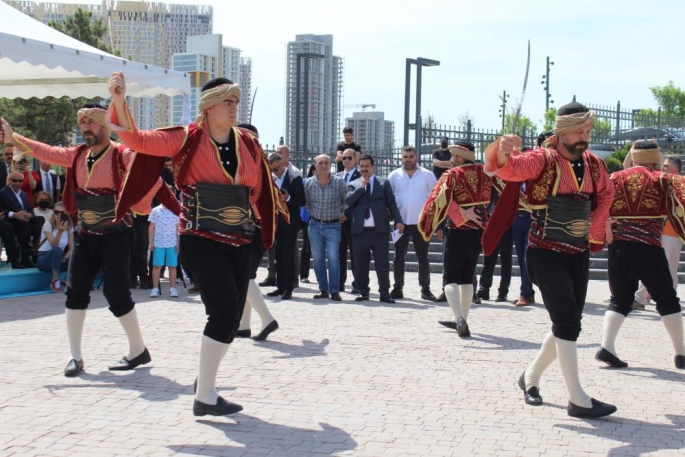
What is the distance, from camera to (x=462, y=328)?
9156mm

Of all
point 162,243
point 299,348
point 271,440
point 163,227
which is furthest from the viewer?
point 163,227

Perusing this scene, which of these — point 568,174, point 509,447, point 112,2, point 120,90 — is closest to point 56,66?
point 120,90

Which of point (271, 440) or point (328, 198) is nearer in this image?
point (271, 440)

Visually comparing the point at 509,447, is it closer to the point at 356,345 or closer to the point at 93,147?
the point at 356,345

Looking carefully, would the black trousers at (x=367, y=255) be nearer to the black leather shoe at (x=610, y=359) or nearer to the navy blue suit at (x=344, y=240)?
the navy blue suit at (x=344, y=240)

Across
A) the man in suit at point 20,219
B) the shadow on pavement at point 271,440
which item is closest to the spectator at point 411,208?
the man in suit at point 20,219

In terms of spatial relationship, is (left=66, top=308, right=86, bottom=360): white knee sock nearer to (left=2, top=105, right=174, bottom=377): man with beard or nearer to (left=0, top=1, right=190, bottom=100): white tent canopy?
(left=2, top=105, right=174, bottom=377): man with beard

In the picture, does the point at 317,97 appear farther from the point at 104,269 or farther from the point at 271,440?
the point at 271,440

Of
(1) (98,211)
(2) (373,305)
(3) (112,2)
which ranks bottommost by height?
(2) (373,305)

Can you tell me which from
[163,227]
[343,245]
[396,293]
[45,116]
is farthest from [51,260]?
[45,116]

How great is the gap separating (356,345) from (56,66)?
20.7 ft

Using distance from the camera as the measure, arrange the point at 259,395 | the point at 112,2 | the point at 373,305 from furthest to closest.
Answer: the point at 112,2
the point at 373,305
the point at 259,395

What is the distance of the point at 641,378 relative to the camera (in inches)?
287

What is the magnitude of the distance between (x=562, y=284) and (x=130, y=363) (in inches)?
135
